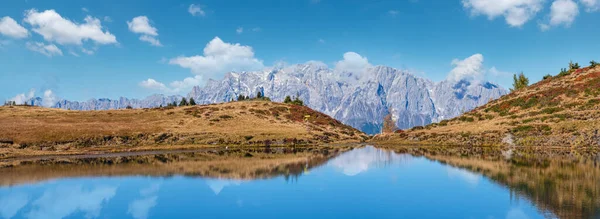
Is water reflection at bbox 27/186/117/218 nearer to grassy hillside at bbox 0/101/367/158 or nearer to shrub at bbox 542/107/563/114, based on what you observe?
grassy hillside at bbox 0/101/367/158

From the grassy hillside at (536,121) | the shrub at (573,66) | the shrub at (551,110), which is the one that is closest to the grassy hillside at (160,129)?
the grassy hillside at (536,121)

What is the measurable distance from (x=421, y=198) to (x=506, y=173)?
57.5ft

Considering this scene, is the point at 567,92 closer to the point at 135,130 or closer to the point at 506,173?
the point at 506,173

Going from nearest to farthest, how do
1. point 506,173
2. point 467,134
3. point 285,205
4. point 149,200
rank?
point 285,205 → point 149,200 → point 506,173 → point 467,134

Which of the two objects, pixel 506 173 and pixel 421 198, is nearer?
pixel 421 198

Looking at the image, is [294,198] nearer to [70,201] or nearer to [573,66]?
[70,201]

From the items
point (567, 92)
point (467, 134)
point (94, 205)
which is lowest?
point (94, 205)

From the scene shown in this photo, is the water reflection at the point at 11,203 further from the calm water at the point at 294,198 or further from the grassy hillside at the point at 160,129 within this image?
the grassy hillside at the point at 160,129

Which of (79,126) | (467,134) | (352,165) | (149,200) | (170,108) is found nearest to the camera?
(149,200)

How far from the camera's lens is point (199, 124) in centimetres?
12488

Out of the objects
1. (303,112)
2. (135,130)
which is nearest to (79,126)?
(135,130)

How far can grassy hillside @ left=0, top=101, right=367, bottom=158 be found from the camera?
9338cm

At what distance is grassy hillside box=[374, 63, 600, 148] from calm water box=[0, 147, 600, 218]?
46674mm

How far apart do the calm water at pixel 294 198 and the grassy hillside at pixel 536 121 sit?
1838 inches
